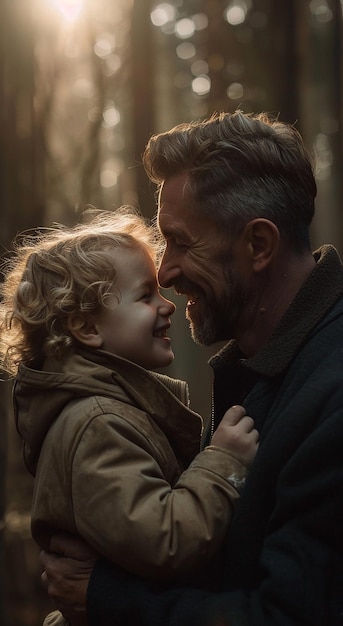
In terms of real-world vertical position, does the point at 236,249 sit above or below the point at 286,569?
above

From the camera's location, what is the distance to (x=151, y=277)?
2.74 metres

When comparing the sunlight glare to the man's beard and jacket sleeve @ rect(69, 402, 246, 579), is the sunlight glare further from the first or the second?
jacket sleeve @ rect(69, 402, 246, 579)

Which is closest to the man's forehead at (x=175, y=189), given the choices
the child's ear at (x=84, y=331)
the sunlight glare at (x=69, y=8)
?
the child's ear at (x=84, y=331)

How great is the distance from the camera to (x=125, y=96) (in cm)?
798

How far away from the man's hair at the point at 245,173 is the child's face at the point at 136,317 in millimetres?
269

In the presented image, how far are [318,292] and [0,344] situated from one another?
1010 mm

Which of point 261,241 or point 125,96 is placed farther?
point 125,96

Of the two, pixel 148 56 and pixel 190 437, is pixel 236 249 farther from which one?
pixel 148 56

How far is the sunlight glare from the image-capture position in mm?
7137

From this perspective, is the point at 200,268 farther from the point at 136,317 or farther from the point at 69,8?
the point at 69,8

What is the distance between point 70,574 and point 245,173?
A: 1.25 metres

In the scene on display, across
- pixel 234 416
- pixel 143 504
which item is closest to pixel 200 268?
pixel 234 416

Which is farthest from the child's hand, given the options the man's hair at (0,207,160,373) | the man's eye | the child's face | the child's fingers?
the man's eye

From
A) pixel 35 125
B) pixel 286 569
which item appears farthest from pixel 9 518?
pixel 286 569
